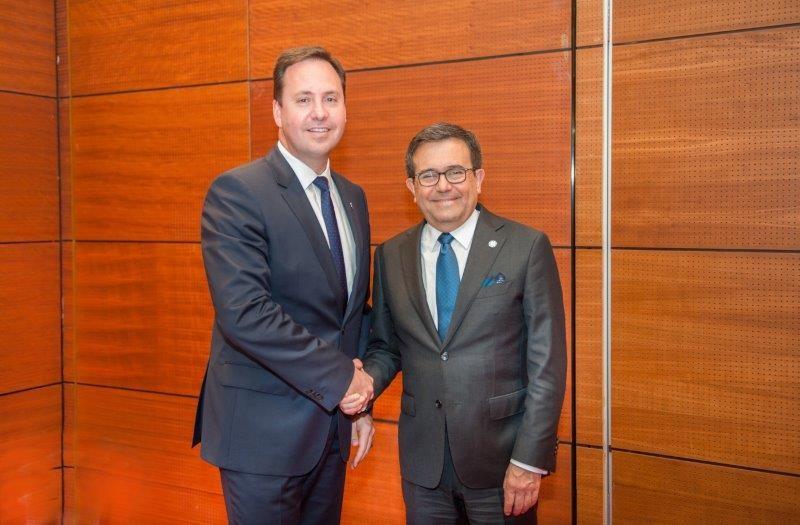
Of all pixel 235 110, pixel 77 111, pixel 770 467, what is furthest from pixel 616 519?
pixel 77 111

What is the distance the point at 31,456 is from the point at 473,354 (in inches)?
112

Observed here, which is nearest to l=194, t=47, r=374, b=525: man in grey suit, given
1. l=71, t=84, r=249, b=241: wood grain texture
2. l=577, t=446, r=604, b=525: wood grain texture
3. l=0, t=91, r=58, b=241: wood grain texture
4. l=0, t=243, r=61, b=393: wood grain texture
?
l=577, t=446, r=604, b=525: wood grain texture

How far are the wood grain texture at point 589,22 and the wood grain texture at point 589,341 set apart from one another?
0.79 metres

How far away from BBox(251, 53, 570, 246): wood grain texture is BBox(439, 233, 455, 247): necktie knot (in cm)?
92

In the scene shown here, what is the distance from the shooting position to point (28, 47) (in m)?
3.68

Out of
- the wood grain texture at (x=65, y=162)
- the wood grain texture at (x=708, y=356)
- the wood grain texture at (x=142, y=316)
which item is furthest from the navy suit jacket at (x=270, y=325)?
the wood grain texture at (x=65, y=162)

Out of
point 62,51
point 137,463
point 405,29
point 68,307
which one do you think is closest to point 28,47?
point 62,51

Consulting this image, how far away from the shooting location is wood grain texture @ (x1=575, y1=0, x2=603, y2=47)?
9.00 feet

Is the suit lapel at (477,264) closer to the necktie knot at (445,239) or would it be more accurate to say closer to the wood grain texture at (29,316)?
the necktie knot at (445,239)

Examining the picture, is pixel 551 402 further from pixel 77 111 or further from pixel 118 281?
pixel 77 111

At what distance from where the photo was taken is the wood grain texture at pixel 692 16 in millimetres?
2404

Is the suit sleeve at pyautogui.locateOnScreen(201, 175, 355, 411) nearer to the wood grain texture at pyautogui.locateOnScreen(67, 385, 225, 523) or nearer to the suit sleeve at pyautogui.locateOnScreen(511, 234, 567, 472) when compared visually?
the suit sleeve at pyautogui.locateOnScreen(511, 234, 567, 472)

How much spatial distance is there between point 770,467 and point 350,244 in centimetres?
160

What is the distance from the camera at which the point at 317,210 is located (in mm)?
2164
